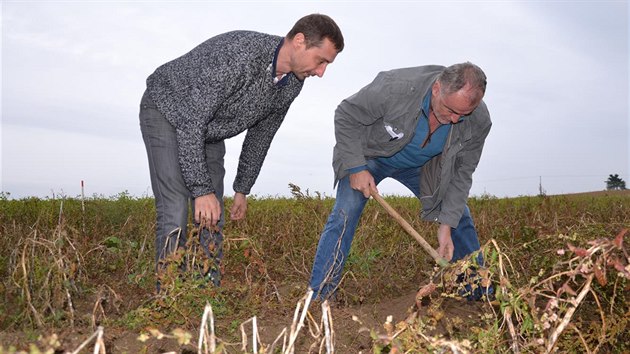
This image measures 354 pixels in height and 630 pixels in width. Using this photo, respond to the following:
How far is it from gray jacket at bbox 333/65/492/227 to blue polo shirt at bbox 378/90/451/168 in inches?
1.7

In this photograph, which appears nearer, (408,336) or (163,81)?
(408,336)

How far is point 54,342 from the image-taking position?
1.69 m

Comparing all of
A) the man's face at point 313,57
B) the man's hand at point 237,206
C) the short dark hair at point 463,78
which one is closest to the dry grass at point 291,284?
the man's hand at point 237,206

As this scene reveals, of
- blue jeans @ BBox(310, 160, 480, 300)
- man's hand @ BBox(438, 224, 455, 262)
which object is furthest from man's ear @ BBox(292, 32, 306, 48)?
man's hand @ BBox(438, 224, 455, 262)

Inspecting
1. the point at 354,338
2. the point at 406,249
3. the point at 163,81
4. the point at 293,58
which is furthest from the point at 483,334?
the point at 406,249

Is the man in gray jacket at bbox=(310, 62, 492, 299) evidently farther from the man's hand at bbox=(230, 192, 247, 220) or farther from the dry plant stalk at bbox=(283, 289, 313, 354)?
the dry plant stalk at bbox=(283, 289, 313, 354)

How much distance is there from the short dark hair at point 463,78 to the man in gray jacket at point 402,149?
3.2 inches

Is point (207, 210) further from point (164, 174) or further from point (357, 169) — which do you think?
point (357, 169)

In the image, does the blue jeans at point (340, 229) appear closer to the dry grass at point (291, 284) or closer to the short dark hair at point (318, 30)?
the dry grass at point (291, 284)

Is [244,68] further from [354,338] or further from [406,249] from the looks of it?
[406,249]

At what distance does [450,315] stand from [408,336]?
8.19 ft

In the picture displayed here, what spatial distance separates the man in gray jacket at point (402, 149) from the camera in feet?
13.9

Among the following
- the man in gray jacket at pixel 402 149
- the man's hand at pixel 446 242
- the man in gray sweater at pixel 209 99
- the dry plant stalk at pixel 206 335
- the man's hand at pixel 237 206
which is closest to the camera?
the dry plant stalk at pixel 206 335

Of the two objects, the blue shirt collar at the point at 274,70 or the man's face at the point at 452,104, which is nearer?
the man's face at the point at 452,104
